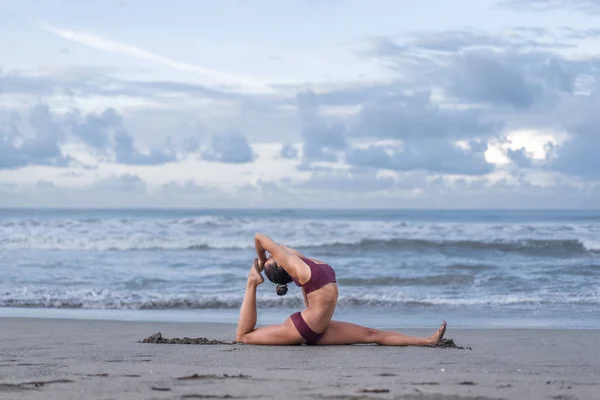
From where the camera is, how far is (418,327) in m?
10.1

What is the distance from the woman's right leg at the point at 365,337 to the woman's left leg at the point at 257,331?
31 centimetres

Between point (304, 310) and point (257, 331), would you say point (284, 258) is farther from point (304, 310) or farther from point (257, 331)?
point (257, 331)

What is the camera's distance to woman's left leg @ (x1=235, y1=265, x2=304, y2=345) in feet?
22.6

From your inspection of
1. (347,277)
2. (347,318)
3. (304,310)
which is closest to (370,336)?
(304,310)

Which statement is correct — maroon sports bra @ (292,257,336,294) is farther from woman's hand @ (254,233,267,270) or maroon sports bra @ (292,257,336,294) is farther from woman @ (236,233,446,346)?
woman's hand @ (254,233,267,270)

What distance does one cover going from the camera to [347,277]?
1714 centimetres

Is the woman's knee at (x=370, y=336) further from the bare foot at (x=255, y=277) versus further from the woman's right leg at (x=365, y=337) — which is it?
the bare foot at (x=255, y=277)

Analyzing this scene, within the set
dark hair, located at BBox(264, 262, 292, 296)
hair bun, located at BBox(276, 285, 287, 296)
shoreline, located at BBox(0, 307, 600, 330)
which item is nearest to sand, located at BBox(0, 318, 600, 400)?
hair bun, located at BBox(276, 285, 287, 296)

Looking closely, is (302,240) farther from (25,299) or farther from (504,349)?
(504,349)

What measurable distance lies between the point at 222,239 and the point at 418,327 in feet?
69.9

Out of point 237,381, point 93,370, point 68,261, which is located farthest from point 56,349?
point 68,261

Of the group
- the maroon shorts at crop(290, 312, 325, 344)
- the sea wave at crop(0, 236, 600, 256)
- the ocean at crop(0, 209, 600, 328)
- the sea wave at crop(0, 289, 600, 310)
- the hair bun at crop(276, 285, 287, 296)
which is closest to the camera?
the hair bun at crop(276, 285, 287, 296)

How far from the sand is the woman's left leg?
0.40 ft

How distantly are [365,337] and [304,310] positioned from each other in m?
0.74
